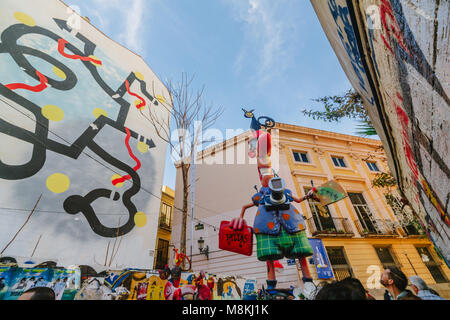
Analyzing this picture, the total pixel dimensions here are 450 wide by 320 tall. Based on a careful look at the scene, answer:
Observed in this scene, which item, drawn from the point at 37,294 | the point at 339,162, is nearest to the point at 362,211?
the point at 339,162

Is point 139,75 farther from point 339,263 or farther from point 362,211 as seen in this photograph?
point 362,211

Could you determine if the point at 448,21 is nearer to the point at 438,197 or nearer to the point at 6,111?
the point at 438,197

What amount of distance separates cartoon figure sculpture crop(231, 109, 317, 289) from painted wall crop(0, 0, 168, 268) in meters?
5.55

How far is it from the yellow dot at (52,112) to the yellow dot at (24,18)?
3.33 m

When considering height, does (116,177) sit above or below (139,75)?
below

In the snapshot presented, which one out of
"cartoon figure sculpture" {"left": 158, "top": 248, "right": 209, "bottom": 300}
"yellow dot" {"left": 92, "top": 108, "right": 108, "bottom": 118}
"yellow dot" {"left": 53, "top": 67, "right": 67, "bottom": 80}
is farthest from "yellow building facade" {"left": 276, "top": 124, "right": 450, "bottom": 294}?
"yellow dot" {"left": 53, "top": 67, "right": 67, "bottom": 80}

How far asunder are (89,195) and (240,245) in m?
5.93

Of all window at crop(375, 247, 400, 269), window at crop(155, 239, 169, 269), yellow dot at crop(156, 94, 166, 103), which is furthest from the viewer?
window at crop(155, 239, 169, 269)

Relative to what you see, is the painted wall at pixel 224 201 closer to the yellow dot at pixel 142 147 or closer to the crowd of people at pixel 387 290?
the yellow dot at pixel 142 147

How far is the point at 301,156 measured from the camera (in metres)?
12.9

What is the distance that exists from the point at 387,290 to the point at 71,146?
347 inches

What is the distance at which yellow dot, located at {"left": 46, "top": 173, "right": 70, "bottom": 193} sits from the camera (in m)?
6.06

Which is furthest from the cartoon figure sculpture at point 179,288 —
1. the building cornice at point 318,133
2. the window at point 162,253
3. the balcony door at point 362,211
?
the building cornice at point 318,133

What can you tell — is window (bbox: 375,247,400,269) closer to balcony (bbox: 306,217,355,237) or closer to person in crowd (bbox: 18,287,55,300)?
balcony (bbox: 306,217,355,237)
